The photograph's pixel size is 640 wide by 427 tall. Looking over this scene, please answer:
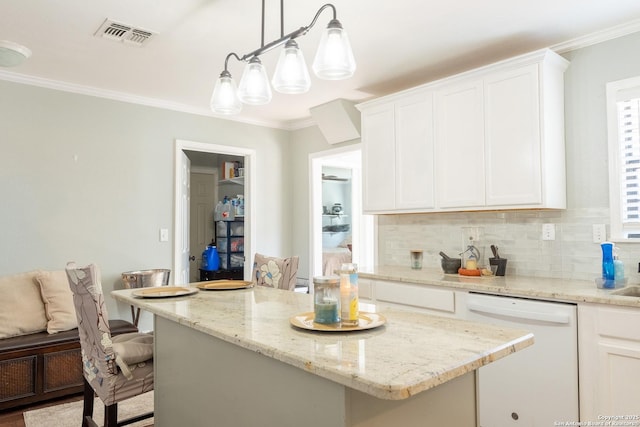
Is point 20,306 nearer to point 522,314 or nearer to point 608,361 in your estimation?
point 522,314

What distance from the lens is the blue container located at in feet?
19.1

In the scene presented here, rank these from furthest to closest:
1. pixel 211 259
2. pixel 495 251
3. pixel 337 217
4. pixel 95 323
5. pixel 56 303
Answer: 1. pixel 211 259
2. pixel 337 217
3. pixel 56 303
4. pixel 495 251
5. pixel 95 323

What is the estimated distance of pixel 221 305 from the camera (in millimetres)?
1914

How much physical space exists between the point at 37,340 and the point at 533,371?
10.3 ft

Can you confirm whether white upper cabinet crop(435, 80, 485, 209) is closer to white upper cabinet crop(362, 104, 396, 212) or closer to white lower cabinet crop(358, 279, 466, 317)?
white upper cabinet crop(362, 104, 396, 212)

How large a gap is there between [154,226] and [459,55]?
2983mm

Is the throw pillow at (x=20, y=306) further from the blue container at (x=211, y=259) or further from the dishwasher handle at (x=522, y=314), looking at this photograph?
the dishwasher handle at (x=522, y=314)

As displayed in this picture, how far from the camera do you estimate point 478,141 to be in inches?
115

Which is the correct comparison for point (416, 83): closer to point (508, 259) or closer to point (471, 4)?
point (471, 4)

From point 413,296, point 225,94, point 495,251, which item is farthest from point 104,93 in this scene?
point 495,251

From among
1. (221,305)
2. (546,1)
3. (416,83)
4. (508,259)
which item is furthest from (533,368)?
(416,83)

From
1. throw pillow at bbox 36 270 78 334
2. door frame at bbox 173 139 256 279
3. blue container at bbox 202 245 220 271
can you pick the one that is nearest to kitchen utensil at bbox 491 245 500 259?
door frame at bbox 173 139 256 279

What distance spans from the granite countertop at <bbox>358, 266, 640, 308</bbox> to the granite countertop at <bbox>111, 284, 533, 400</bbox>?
3.30ft

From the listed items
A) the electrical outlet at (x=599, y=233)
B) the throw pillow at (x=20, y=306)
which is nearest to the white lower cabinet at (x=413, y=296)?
the electrical outlet at (x=599, y=233)
